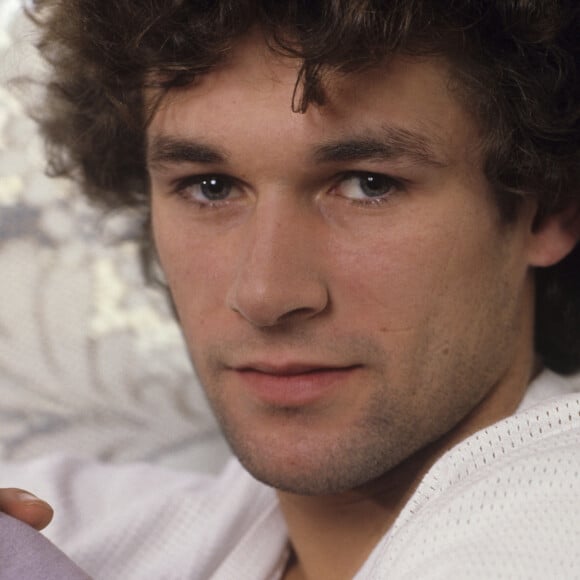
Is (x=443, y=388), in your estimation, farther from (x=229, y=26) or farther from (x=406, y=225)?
(x=229, y=26)

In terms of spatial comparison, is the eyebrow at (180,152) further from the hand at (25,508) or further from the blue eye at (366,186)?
the hand at (25,508)

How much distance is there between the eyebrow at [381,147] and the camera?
110cm

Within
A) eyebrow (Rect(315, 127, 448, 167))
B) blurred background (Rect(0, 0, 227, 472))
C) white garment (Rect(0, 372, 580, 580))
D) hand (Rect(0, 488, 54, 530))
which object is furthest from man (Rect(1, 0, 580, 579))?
blurred background (Rect(0, 0, 227, 472))

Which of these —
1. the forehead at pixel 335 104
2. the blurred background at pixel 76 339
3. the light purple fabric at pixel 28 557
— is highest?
the forehead at pixel 335 104

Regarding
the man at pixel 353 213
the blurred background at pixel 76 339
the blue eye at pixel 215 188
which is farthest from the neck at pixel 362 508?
the blurred background at pixel 76 339

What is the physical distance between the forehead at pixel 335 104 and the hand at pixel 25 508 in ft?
1.35

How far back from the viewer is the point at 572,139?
1.23 m

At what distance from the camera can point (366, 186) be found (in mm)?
1151

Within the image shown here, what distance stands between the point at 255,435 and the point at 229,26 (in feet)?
1.47

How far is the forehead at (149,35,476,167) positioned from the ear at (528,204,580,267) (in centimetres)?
18

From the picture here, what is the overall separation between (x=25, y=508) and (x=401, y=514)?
14.3 inches

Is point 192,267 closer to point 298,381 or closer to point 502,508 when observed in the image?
point 298,381

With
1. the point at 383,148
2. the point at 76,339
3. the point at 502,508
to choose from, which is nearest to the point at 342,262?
the point at 383,148

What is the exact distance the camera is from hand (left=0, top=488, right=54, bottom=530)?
1.04 m
